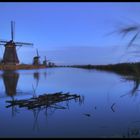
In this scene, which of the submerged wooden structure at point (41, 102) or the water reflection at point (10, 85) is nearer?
the submerged wooden structure at point (41, 102)

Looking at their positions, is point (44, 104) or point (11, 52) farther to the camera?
point (11, 52)

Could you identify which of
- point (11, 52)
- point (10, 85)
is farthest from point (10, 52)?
point (10, 85)

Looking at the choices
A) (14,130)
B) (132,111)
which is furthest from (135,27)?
(132,111)

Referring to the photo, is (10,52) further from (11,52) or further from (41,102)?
(41,102)

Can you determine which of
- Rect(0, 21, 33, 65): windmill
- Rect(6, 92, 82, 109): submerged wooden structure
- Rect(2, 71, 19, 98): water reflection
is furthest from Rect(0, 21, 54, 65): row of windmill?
Rect(6, 92, 82, 109): submerged wooden structure

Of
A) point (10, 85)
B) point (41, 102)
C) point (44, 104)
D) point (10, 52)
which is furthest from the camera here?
point (10, 52)

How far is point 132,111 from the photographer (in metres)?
9.64

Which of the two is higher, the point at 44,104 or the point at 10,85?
the point at 44,104

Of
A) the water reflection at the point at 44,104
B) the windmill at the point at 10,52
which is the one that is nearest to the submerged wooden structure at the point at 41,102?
the water reflection at the point at 44,104

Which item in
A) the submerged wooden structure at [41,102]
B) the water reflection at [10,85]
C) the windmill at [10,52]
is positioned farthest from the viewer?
the windmill at [10,52]

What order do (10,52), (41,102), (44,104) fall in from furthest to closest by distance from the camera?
(10,52), (41,102), (44,104)

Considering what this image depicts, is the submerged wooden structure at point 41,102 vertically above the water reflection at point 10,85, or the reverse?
the submerged wooden structure at point 41,102

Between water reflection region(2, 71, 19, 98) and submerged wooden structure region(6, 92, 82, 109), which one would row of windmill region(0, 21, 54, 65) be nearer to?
water reflection region(2, 71, 19, 98)

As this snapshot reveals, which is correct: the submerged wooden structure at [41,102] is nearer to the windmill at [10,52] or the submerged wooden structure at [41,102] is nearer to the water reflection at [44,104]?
the water reflection at [44,104]
